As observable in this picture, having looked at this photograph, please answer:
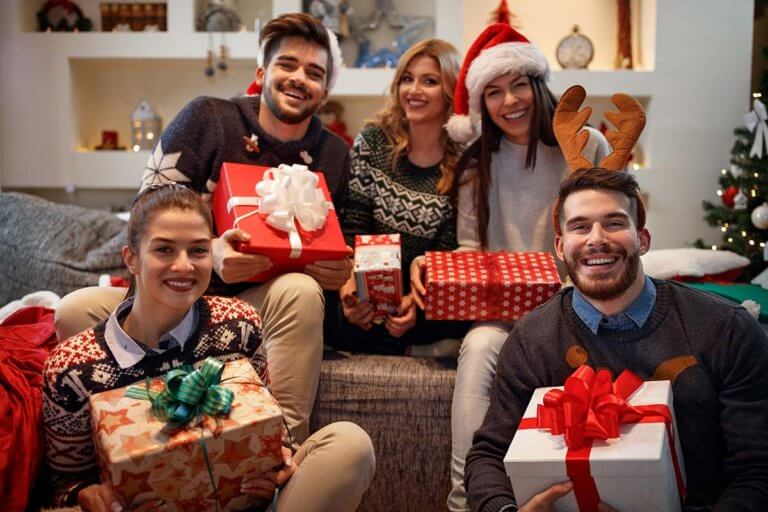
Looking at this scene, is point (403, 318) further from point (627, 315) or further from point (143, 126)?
point (143, 126)

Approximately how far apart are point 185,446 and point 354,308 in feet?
3.61

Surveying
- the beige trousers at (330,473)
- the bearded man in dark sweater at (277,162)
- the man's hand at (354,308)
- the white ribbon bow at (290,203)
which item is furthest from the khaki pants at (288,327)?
the beige trousers at (330,473)

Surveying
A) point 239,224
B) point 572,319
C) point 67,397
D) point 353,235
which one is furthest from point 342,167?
point 67,397

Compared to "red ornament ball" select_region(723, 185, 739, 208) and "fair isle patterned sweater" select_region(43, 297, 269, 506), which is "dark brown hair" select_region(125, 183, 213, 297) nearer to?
"fair isle patterned sweater" select_region(43, 297, 269, 506)

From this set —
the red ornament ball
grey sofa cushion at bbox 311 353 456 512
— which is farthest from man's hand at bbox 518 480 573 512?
the red ornament ball

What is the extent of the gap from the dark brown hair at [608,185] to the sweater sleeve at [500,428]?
35 cm

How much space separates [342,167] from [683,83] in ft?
9.10

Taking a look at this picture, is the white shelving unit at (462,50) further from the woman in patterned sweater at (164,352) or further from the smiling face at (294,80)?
the woman in patterned sweater at (164,352)

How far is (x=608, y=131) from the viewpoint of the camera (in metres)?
2.29

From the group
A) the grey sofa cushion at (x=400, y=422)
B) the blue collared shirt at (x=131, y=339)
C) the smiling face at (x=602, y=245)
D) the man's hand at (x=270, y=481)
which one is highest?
the smiling face at (x=602, y=245)

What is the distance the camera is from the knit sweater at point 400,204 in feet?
9.18

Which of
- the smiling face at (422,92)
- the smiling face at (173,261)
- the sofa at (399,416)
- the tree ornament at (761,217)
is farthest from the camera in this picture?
the tree ornament at (761,217)

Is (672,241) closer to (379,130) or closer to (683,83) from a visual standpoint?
(683,83)

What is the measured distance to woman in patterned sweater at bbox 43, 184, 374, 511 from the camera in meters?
1.71
